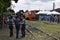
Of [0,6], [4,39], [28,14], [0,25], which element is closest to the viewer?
[4,39]

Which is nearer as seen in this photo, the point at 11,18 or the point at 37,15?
the point at 11,18

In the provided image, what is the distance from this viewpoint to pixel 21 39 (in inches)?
800

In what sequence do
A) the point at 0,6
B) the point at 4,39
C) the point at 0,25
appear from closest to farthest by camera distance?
the point at 4,39 < the point at 0,6 < the point at 0,25

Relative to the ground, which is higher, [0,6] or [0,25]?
[0,6]

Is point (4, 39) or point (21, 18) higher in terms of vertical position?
point (21, 18)

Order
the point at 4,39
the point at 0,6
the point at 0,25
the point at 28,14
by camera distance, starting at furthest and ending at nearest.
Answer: the point at 28,14
the point at 0,25
the point at 0,6
the point at 4,39

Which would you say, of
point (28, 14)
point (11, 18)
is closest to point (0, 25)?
point (11, 18)

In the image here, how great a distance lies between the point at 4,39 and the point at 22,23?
72.5 inches

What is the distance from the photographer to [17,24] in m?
20.5

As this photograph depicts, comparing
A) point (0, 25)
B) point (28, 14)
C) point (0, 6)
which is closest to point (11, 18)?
point (0, 6)

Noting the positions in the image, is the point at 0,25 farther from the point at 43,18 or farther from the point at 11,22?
the point at 43,18

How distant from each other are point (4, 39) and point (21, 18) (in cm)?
207

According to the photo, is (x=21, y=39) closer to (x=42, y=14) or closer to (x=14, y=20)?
(x=14, y=20)

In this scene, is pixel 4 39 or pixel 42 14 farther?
pixel 42 14
